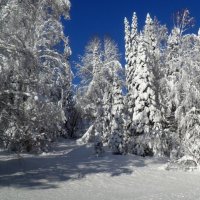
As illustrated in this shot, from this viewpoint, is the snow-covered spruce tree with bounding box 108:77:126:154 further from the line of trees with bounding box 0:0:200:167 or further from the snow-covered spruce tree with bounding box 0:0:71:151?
the snow-covered spruce tree with bounding box 0:0:71:151

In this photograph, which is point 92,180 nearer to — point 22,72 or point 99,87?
point 22,72

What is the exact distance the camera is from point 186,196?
15.0 metres

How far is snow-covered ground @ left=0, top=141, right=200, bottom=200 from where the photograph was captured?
15.0 m

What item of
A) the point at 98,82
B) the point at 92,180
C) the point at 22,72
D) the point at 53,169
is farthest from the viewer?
the point at 98,82

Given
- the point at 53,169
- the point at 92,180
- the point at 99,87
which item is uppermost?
the point at 99,87

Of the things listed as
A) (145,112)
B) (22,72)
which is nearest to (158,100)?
(145,112)

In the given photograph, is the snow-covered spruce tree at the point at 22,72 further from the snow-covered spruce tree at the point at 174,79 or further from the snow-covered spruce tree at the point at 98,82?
the snow-covered spruce tree at the point at 98,82

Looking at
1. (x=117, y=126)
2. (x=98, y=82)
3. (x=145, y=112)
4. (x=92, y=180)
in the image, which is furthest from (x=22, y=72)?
(x=98, y=82)

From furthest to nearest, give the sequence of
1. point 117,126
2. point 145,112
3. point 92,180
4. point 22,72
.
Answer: point 117,126
point 145,112
point 92,180
point 22,72

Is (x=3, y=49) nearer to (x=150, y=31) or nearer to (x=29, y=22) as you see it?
(x=29, y=22)

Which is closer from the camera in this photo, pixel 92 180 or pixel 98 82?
pixel 92 180

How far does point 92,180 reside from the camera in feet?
60.6

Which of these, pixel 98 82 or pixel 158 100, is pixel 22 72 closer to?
pixel 158 100

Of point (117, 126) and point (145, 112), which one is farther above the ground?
point (145, 112)
